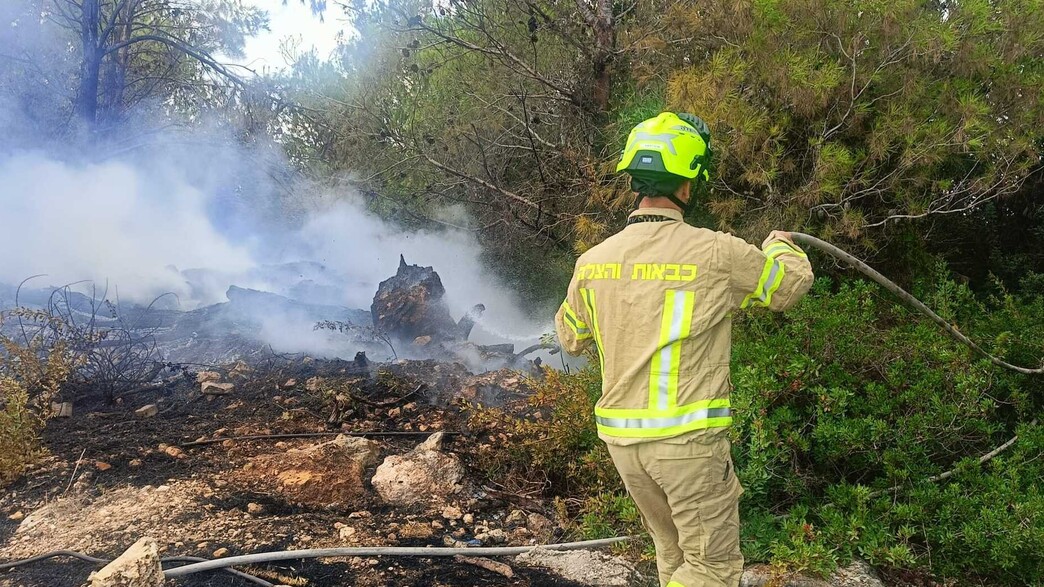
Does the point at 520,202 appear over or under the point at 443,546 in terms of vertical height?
over

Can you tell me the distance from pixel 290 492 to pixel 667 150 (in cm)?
340

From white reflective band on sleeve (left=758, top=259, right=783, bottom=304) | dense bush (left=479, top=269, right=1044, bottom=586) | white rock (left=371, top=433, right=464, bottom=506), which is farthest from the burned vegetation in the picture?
white reflective band on sleeve (left=758, top=259, right=783, bottom=304)

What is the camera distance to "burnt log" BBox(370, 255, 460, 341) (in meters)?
8.90

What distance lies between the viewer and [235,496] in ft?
14.0

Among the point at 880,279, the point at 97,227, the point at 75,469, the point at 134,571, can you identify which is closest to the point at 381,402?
the point at 75,469

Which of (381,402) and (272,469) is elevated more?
(381,402)

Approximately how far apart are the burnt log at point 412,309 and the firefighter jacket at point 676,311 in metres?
6.66

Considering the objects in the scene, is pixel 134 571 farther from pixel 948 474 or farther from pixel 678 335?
pixel 948 474

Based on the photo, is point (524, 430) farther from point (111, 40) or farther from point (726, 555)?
point (111, 40)

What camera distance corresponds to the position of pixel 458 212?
36.2 ft

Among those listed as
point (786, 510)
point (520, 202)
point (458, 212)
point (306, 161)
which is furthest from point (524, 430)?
point (306, 161)

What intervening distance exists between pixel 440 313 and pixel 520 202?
6.88 feet

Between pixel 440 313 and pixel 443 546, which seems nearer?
pixel 443 546

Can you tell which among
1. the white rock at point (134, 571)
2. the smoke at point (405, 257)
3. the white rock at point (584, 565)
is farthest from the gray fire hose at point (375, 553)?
the smoke at point (405, 257)
